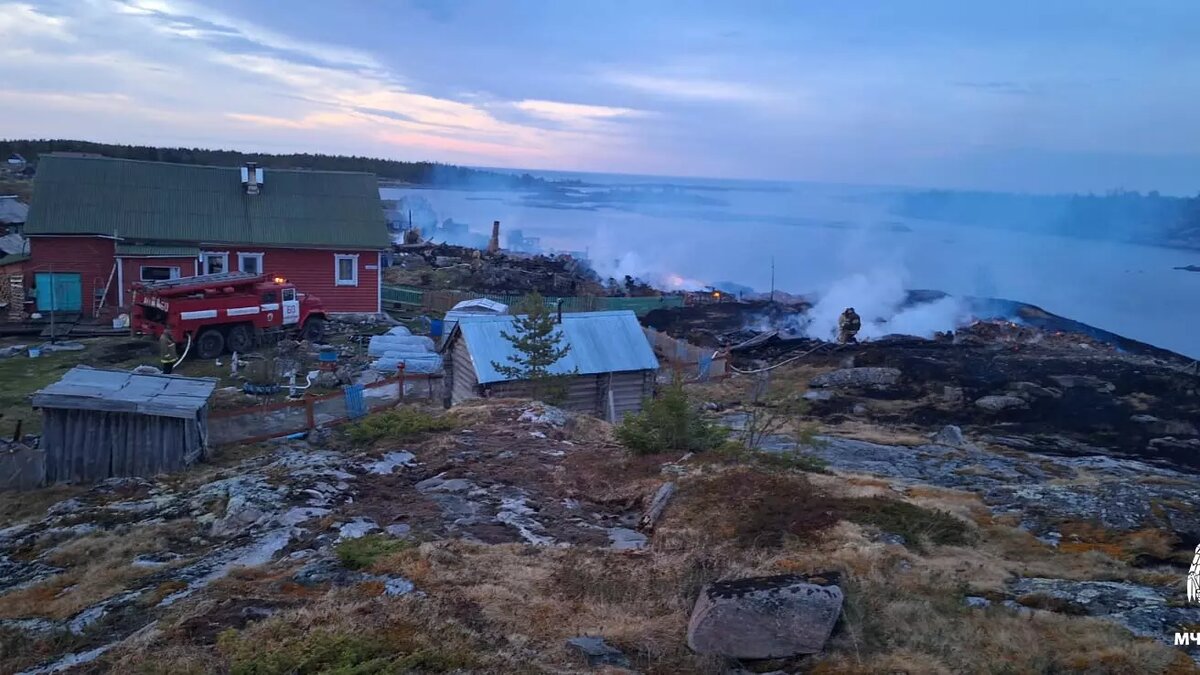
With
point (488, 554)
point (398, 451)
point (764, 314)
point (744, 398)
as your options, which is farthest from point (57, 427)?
point (764, 314)

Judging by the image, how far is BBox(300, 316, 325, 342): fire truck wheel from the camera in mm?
25016

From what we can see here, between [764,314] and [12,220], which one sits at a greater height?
[12,220]

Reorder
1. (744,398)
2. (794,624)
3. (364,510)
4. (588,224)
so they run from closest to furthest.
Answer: (794,624) → (364,510) → (744,398) → (588,224)

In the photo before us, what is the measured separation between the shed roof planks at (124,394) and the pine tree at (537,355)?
5.63 m

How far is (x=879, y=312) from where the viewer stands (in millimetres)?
43344

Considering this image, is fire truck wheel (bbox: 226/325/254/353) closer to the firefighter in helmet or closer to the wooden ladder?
the wooden ladder

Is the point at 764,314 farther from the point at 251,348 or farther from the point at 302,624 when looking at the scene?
the point at 302,624

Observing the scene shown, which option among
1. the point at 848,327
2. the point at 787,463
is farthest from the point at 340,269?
the point at 787,463

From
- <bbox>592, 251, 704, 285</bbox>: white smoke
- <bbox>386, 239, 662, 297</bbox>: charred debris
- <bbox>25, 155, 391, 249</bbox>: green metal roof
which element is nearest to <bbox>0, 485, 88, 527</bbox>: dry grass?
<bbox>25, 155, 391, 249</bbox>: green metal roof

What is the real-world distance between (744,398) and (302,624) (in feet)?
63.1

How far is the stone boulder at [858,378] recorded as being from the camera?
2569 cm

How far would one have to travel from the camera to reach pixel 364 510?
9.86m

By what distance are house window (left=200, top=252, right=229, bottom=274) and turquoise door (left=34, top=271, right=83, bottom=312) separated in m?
3.67

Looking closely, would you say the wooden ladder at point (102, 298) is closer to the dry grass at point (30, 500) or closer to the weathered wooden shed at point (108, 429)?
the weathered wooden shed at point (108, 429)
